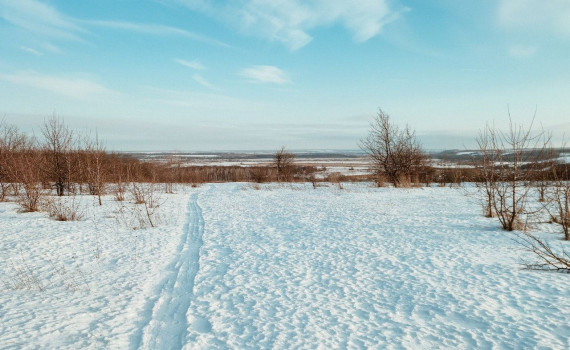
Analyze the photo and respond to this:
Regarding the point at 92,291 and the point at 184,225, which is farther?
the point at 184,225

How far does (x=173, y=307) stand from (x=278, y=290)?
173 cm

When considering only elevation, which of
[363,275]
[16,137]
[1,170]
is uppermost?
[16,137]

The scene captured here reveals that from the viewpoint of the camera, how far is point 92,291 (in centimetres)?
562

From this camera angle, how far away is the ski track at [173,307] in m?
4.05

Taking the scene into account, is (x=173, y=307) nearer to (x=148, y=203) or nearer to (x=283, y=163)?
(x=148, y=203)

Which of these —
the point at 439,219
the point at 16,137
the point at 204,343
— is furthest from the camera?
the point at 16,137

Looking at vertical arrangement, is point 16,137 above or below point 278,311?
above

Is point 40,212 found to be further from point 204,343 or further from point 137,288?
point 204,343

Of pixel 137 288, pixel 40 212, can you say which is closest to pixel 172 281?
pixel 137 288

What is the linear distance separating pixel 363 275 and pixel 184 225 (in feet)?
25.4

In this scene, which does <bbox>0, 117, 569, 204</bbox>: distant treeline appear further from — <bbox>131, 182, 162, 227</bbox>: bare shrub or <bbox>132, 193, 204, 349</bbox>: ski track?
<bbox>132, 193, 204, 349</bbox>: ski track

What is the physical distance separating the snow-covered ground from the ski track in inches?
1.0

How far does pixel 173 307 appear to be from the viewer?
502 centimetres

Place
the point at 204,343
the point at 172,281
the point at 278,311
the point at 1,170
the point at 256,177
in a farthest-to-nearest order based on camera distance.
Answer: the point at 256,177 < the point at 1,170 < the point at 172,281 < the point at 278,311 < the point at 204,343
